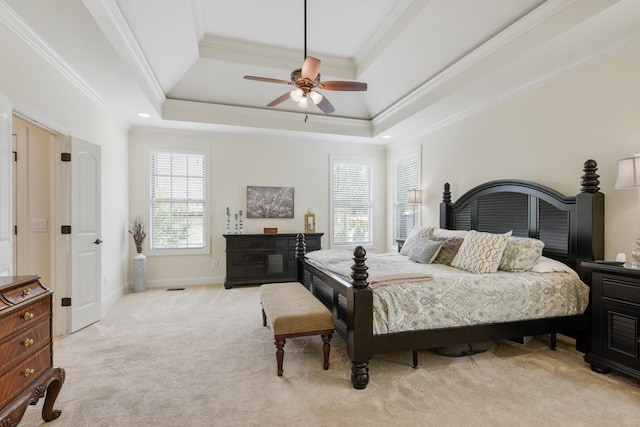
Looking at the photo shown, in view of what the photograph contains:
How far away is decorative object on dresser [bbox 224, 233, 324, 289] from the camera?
217 inches

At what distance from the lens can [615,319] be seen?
2475mm

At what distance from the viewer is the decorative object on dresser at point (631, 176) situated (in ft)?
7.85

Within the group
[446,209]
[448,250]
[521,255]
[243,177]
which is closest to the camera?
[521,255]

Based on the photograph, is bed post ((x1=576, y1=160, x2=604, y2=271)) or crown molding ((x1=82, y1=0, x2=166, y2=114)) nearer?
crown molding ((x1=82, y1=0, x2=166, y2=114))

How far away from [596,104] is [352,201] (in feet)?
13.7

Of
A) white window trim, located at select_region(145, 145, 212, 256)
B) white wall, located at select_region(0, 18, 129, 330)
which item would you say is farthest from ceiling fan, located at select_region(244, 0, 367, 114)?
white window trim, located at select_region(145, 145, 212, 256)

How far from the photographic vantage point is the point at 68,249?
11.6ft

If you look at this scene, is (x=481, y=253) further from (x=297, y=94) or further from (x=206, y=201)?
(x=206, y=201)

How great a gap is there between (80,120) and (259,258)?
3.17 meters

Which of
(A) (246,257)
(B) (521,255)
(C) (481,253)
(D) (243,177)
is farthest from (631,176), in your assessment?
(D) (243,177)

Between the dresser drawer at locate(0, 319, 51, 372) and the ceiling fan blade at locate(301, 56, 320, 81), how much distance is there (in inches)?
104

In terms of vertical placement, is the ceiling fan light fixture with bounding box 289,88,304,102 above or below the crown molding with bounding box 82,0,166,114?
below

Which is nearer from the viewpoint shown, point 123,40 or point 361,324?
point 361,324

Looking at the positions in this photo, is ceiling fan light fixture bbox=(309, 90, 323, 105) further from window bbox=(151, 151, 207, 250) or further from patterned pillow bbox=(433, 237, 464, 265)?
window bbox=(151, 151, 207, 250)
